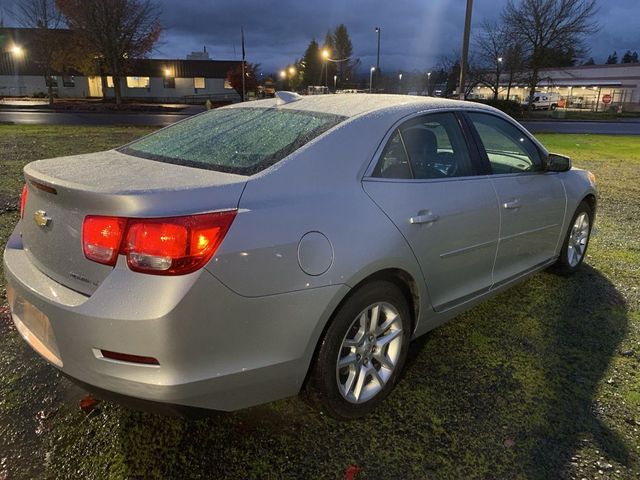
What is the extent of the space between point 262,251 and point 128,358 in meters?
0.67

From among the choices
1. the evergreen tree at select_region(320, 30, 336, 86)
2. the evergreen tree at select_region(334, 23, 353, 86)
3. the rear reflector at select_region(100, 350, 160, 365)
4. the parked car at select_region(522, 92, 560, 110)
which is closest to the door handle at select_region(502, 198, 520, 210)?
the rear reflector at select_region(100, 350, 160, 365)

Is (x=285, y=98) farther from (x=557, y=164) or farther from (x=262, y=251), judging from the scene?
(x=557, y=164)

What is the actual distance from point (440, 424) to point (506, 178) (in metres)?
1.75

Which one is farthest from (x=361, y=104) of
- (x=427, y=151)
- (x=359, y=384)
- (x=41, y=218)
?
(x=41, y=218)

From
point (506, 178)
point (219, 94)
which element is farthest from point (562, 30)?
point (506, 178)

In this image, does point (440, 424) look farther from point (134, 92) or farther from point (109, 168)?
point (134, 92)

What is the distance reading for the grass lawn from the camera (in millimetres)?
2430

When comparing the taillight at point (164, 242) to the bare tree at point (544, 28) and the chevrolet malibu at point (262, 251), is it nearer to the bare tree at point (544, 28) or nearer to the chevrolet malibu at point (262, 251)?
the chevrolet malibu at point (262, 251)

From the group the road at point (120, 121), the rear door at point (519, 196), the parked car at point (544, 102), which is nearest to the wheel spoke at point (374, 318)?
the rear door at point (519, 196)

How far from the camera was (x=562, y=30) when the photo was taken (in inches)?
1503

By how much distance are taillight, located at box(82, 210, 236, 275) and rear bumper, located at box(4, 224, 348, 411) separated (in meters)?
0.04

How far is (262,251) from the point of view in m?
2.17

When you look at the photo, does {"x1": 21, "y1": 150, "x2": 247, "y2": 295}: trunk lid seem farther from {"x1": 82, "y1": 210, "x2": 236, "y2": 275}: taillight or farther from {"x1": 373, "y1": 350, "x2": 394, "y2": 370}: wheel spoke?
{"x1": 373, "y1": 350, "x2": 394, "y2": 370}: wheel spoke

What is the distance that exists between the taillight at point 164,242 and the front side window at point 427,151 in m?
1.03
